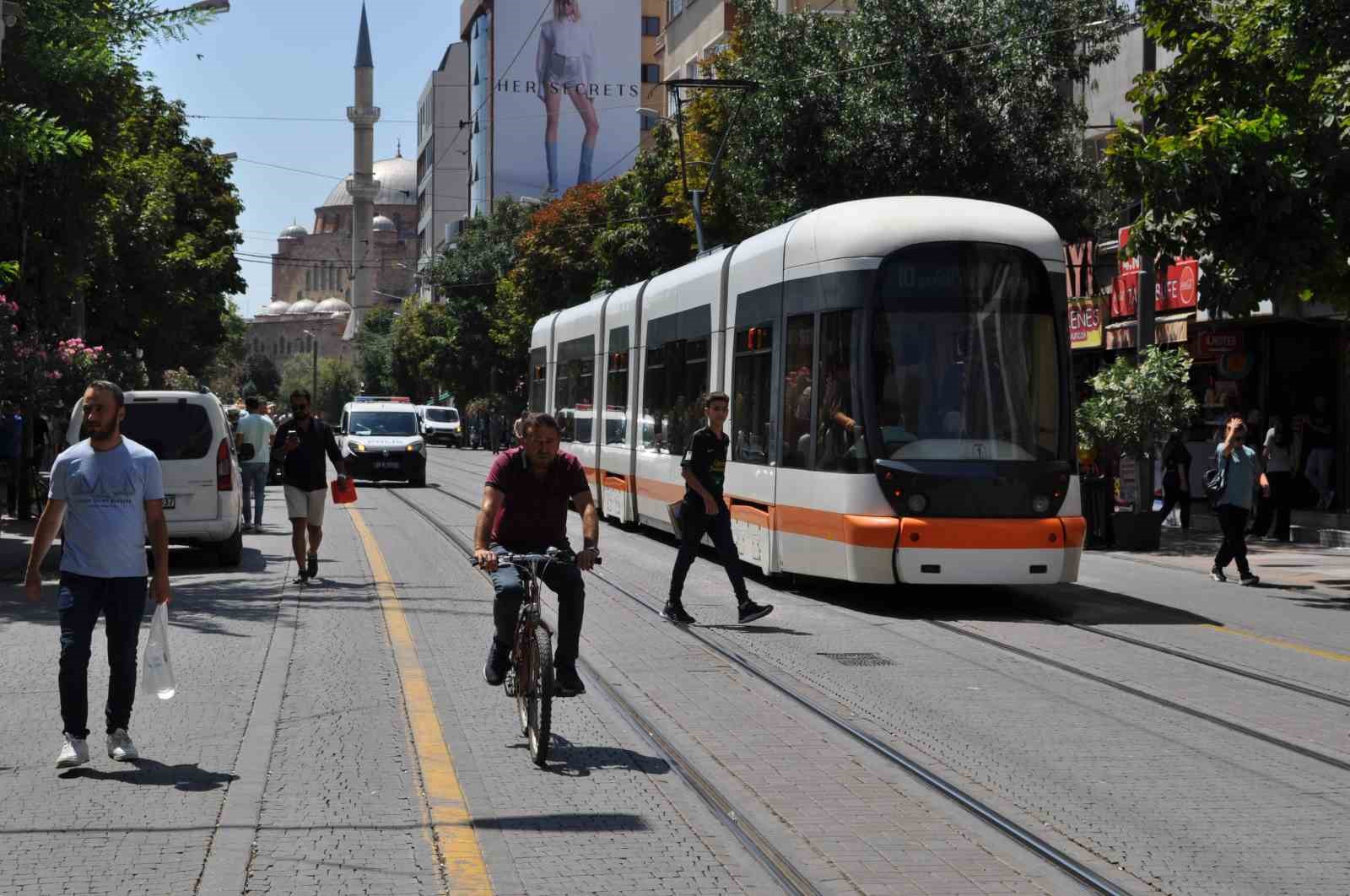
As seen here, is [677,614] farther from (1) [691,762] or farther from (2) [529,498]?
(1) [691,762]

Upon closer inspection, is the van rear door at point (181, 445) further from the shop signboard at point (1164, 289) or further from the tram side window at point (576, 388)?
the shop signboard at point (1164, 289)

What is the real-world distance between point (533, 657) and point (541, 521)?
77 cm

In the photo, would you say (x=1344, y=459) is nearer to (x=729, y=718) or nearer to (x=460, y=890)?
(x=729, y=718)

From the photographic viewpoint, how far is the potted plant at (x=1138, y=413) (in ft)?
72.1

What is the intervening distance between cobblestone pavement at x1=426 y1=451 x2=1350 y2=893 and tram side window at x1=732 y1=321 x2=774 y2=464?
49.5 inches

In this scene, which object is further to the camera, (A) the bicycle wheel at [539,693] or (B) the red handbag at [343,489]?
(B) the red handbag at [343,489]

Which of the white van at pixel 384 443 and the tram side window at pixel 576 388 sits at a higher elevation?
the tram side window at pixel 576 388

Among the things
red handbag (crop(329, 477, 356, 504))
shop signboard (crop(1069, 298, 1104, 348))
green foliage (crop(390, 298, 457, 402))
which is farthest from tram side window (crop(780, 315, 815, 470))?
green foliage (crop(390, 298, 457, 402))

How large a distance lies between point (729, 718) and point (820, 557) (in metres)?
5.63

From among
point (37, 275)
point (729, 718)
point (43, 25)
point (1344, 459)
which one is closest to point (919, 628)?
point (729, 718)

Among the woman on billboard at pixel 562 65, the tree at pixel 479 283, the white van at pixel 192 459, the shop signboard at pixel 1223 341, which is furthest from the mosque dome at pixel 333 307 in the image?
the white van at pixel 192 459

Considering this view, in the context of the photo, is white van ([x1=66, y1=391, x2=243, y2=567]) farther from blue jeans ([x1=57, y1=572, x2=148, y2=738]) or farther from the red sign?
A: the red sign

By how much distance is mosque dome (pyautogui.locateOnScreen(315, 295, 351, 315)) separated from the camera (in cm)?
19025

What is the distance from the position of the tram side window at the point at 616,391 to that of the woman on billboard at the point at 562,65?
307ft
